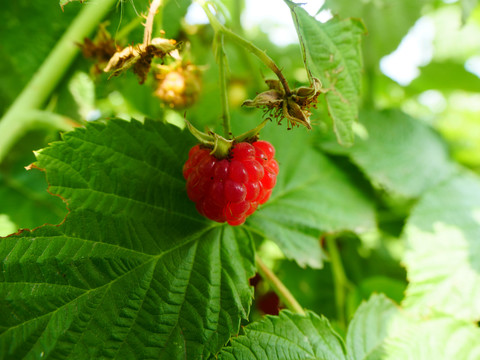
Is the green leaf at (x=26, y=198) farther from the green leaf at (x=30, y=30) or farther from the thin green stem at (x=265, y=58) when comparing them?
the thin green stem at (x=265, y=58)

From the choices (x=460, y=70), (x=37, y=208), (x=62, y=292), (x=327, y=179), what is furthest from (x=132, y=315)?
(x=460, y=70)

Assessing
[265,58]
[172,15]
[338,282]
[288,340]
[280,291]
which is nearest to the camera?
[265,58]

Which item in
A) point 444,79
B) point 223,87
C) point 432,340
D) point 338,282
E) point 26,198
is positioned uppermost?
point 444,79

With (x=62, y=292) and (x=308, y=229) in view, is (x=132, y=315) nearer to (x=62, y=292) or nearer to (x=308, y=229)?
(x=62, y=292)

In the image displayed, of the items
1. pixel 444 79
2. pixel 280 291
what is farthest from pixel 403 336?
pixel 444 79

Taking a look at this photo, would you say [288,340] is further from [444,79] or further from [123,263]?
[444,79]

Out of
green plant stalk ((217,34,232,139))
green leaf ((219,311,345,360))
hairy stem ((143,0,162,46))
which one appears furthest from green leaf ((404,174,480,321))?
hairy stem ((143,0,162,46))

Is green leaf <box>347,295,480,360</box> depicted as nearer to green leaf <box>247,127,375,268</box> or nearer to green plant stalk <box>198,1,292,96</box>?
green leaf <box>247,127,375,268</box>
